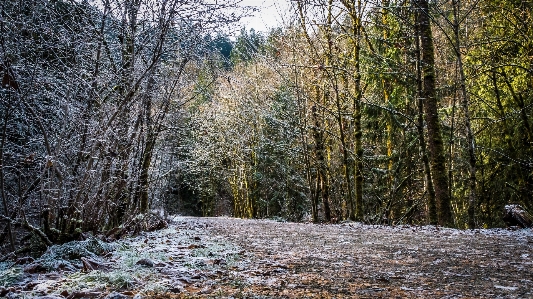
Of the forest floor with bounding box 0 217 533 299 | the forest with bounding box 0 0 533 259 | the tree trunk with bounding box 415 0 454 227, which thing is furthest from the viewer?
the tree trunk with bounding box 415 0 454 227

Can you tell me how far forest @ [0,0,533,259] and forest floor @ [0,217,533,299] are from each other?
132cm

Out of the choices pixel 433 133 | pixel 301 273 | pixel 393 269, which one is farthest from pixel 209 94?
pixel 393 269

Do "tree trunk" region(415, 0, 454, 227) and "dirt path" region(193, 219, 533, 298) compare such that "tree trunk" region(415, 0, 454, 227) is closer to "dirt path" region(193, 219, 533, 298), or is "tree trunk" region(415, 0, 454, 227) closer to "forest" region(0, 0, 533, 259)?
"forest" region(0, 0, 533, 259)

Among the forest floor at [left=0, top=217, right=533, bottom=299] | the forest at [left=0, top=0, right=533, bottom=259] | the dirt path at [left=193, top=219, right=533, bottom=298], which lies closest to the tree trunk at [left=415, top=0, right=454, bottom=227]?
the forest at [left=0, top=0, right=533, bottom=259]

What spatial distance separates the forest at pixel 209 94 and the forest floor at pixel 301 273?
4.34ft

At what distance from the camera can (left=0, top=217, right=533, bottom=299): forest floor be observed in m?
2.63

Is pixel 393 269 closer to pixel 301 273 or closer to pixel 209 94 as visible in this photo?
pixel 301 273

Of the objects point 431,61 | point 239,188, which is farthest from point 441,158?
point 239,188

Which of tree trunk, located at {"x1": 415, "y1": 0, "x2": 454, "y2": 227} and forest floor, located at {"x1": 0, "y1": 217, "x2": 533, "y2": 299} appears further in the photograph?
tree trunk, located at {"x1": 415, "y1": 0, "x2": 454, "y2": 227}

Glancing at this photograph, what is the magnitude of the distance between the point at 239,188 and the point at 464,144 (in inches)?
589

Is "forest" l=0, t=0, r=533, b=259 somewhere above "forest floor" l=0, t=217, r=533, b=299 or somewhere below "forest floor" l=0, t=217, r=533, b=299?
above

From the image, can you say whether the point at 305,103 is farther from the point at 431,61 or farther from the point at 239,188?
the point at 239,188

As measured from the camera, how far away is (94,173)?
4.66m

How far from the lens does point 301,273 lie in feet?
10.6
